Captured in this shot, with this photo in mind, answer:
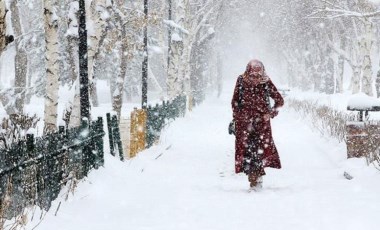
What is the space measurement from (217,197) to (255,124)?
1286 mm

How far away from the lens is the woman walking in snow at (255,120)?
766 centimetres

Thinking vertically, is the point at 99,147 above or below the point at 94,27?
below

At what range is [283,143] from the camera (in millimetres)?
14305

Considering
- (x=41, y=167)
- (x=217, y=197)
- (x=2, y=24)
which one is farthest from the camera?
(x=217, y=197)

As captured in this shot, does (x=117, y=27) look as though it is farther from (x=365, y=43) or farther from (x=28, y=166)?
(x=28, y=166)

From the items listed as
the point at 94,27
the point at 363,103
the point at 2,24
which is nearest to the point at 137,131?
the point at 94,27

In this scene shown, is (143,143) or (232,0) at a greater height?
(232,0)

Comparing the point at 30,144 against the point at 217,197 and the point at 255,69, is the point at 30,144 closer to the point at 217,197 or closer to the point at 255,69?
the point at 217,197


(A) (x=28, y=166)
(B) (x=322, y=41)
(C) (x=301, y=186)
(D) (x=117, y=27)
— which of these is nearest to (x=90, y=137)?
(A) (x=28, y=166)

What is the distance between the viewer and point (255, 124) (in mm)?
7711

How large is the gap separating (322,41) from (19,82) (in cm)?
2411

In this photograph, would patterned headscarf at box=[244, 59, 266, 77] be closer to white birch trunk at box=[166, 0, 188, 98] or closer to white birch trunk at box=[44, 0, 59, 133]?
white birch trunk at box=[44, 0, 59, 133]

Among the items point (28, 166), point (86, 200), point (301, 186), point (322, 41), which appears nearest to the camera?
point (28, 166)

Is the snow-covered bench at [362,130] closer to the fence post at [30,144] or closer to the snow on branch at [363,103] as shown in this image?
the snow on branch at [363,103]
